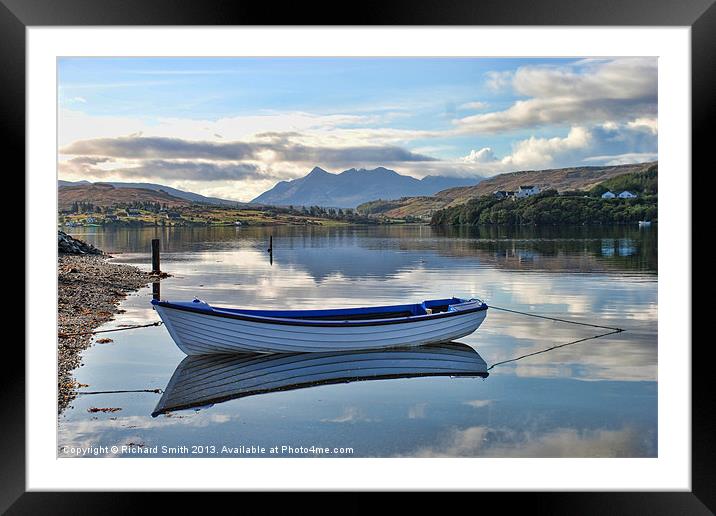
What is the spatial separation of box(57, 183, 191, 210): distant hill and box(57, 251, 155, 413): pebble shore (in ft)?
118

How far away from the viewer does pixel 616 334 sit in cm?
1318

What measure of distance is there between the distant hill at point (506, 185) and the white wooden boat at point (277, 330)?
6131 cm

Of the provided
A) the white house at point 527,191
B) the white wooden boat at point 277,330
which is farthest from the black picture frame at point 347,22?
the white house at point 527,191

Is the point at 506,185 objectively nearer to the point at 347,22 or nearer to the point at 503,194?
the point at 503,194

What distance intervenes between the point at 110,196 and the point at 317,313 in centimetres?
5176

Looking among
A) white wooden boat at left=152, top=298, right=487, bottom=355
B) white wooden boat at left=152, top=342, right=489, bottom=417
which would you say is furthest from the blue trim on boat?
white wooden boat at left=152, top=342, right=489, bottom=417

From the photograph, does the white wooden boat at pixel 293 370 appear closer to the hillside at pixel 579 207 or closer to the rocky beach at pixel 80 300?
the rocky beach at pixel 80 300

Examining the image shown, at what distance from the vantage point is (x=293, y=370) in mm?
10086

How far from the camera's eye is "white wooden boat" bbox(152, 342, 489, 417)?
9.20m

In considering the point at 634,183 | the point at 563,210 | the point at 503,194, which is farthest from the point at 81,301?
the point at 634,183

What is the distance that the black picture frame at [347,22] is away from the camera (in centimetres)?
527

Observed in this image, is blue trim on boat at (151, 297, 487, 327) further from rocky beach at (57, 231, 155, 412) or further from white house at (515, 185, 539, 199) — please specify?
white house at (515, 185, 539, 199)
